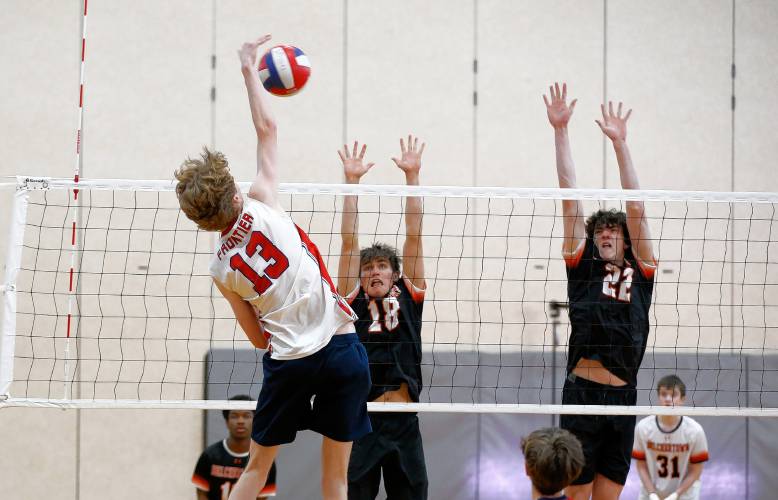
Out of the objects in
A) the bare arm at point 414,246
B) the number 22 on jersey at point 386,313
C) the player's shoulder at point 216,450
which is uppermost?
the bare arm at point 414,246

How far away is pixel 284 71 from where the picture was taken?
4992 mm

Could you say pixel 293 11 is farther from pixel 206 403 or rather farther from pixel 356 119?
pixel 206 403

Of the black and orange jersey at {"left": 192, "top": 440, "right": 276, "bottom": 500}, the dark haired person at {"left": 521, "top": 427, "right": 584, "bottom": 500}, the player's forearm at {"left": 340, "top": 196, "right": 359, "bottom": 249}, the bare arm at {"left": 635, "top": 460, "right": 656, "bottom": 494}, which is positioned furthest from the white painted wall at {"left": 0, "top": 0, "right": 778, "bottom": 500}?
the dark haired person at {"left": 521, "top": 427, "right": 584, "bottom": 500}

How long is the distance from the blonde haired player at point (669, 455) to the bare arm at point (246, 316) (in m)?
4.71

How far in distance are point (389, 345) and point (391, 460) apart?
0.73 m

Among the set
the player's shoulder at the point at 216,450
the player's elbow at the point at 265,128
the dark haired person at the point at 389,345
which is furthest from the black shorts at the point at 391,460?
the player's elbow at the point at 265,128

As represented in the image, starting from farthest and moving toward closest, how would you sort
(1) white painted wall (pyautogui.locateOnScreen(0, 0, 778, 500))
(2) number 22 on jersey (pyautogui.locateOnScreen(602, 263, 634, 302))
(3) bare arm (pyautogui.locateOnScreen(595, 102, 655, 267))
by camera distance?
(1) white painted wall (pyautogui.locateOnScreen(0, 0, 778, 500)) < (2) number 22 on jersey (pyautogui.locateOnScreen(602, 263, 634, 302)) < (3) bare arm (pyautogui.locateOnScreen(595, 102, 655, 267))

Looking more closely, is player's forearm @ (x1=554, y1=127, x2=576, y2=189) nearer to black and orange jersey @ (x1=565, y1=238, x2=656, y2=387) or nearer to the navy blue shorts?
black and orange jersey @ (x1=565, y1=238, x2=656, y2=387)

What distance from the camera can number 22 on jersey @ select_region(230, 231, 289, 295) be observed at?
389cm

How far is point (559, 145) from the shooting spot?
5.84 metres

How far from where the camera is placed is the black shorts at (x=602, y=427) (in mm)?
5633

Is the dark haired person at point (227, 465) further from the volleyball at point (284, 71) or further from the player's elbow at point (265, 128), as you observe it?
the player's elbow at point (265, 128)

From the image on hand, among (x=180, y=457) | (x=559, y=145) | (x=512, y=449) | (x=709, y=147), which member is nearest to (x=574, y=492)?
(x=559, y=145)

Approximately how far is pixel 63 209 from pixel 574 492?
5.75 meters
